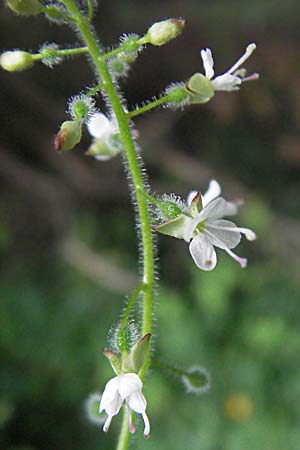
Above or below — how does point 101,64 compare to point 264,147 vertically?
below

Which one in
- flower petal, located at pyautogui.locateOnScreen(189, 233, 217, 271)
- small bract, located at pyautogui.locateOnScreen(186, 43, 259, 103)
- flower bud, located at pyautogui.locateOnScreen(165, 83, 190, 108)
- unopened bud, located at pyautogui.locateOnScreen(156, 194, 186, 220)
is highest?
small bract, located at pyautogui.locateOnScreen(186, 43, 259, 103)

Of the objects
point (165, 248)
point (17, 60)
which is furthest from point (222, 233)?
point (165, 248)

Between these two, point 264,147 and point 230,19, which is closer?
point 264,147

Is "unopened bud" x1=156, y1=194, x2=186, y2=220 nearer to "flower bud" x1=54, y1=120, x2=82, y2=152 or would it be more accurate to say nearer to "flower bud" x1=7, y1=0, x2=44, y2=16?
"flower bud" x1=54, y1=120, x2=82, y2=152

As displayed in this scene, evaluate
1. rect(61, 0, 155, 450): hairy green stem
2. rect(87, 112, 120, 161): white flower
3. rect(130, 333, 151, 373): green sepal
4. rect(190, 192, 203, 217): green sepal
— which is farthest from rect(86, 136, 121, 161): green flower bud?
rect(130, 333, 151, 373): green sepal

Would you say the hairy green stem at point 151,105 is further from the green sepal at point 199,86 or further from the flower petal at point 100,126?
the flower petal at point 100,126

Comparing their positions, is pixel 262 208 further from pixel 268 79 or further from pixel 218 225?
pixel 218 225

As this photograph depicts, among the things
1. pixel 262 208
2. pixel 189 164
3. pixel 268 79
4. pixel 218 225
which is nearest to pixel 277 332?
pixel 262 208
